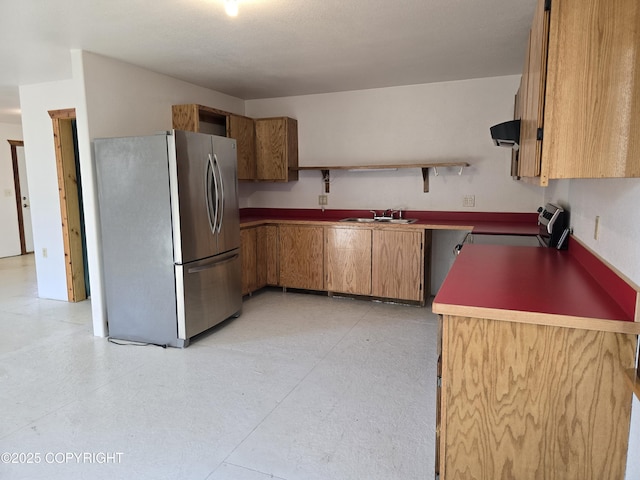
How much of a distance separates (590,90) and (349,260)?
127 inches

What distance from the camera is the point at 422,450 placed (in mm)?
1978

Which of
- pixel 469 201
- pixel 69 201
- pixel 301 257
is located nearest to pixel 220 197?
pixel 301 257

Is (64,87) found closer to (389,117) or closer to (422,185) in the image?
(389,117)

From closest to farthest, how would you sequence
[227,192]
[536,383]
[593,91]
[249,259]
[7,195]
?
[593,91] → [536,383] → [227,192] → [249,259] → [7,195]

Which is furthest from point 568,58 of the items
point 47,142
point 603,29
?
point 47,142

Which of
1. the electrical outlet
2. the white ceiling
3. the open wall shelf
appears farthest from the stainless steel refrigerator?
the electrical outlet

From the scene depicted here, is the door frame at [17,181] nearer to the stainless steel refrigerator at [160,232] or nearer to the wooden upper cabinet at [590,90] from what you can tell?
the stainless steel refrigerator at [160,232]

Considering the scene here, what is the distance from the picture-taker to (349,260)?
14.4 feet

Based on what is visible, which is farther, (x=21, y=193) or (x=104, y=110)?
(x=21, y=193)

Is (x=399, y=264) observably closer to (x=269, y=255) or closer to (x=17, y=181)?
(x=269, y=255)

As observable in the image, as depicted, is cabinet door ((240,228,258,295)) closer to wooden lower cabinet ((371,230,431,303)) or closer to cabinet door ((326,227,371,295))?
cabinet door ((326,227,371,295))

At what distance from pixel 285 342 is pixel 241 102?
10.5 ft

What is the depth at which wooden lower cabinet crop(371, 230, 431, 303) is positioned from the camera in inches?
159

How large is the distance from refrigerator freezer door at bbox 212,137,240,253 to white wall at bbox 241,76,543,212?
1.49 metres
